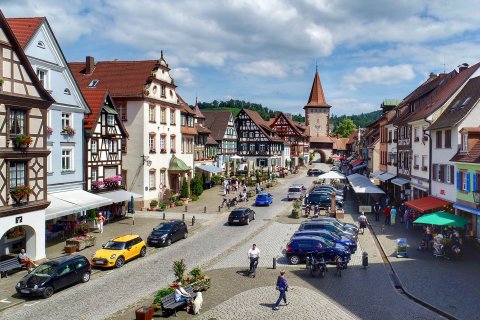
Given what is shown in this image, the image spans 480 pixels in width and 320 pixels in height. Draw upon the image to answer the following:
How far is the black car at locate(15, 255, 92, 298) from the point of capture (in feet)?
63.0

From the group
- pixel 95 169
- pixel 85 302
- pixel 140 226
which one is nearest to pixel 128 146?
pixel 95 169

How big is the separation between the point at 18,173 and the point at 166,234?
31.3ft

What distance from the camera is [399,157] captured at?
46.0 meters

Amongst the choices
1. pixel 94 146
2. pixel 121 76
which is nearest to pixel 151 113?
pixel 121 76

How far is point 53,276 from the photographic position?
780 inches

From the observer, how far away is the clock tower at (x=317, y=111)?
120250 millimetres

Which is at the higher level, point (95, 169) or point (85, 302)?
point (95, 169)

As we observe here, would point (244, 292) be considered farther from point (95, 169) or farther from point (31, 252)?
point (95, 169)

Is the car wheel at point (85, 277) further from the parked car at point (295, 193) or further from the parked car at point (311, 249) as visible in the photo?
the parked car at point (295, 193)

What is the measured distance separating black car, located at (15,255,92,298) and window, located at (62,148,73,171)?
12572 millimetres

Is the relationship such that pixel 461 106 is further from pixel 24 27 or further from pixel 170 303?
pixel 24 27

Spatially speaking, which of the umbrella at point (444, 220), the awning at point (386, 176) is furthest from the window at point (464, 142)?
the awning at point (386, 176)

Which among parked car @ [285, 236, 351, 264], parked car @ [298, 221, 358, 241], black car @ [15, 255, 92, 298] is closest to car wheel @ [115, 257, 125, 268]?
black car @ [15, 255, 92, 298]

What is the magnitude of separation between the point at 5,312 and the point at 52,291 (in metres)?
2.33
